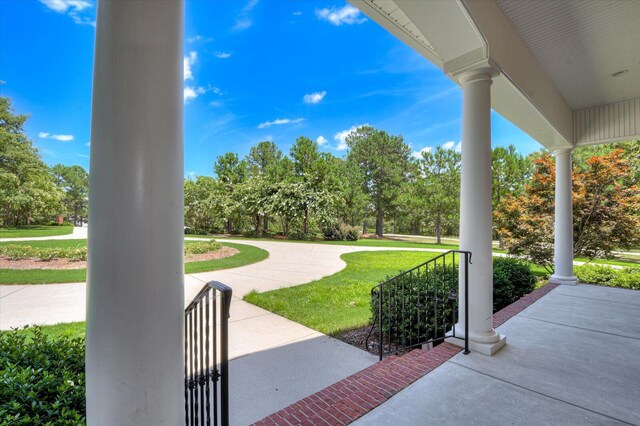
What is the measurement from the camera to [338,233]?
19312 millimetres

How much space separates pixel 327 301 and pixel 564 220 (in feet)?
16.0

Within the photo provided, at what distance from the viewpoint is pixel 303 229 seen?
67.1 feet

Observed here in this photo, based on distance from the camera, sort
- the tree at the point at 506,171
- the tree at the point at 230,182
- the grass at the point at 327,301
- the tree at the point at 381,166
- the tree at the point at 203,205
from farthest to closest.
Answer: the tree at the point at 381,166, the tree at the point at 203,205, the tree at the point at 230,182, the tree at the point at 506,171, the grass at the point at 327,301

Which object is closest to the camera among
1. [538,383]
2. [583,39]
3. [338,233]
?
[538,383]

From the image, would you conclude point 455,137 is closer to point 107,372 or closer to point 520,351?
point 520,351

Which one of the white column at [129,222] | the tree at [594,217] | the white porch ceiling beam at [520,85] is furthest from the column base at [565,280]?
the white column at [129,222]

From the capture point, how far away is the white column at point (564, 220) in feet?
18.7

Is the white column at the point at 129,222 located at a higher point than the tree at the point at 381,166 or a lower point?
lower

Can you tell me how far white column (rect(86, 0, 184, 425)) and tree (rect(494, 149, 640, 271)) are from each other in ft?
30.4

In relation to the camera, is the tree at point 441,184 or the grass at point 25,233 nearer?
the grass at point 25,233

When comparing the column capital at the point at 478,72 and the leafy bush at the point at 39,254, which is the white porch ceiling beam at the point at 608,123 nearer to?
the column capital at the point at 478,72

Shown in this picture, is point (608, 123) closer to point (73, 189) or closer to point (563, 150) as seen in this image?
point (563, 150)

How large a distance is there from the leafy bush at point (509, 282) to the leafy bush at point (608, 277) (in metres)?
1.75

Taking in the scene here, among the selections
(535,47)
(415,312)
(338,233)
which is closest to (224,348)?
(415,312)
